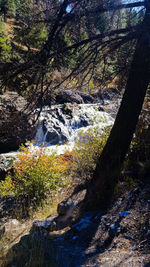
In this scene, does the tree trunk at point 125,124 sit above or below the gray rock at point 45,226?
above

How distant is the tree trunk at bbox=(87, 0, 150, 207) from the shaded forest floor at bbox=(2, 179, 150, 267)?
0.32 meters

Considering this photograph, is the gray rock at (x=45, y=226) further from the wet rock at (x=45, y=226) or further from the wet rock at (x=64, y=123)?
the wet rock at (x=64, y=123)

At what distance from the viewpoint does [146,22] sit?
11.7ft

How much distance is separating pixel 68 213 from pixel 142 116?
9.97ft

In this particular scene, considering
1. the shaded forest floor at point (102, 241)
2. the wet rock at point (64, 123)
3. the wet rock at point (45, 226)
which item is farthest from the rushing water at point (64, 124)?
the shaded forest floor at point (102, 241)

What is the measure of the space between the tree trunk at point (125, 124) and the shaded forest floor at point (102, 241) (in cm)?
32

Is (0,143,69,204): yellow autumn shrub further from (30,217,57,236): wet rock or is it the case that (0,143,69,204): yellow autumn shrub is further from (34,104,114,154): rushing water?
(34,104,114,154): rushing water

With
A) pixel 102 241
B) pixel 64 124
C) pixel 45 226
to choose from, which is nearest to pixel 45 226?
pixel 45 226

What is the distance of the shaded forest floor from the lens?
2.57 meters

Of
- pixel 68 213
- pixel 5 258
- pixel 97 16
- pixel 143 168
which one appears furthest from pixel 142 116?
pixel 5 258

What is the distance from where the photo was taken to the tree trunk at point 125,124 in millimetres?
3691

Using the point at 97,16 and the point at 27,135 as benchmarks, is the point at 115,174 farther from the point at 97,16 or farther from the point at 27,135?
the point at 27,135

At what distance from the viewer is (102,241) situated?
308cm

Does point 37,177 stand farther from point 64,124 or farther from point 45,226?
point 64,124
